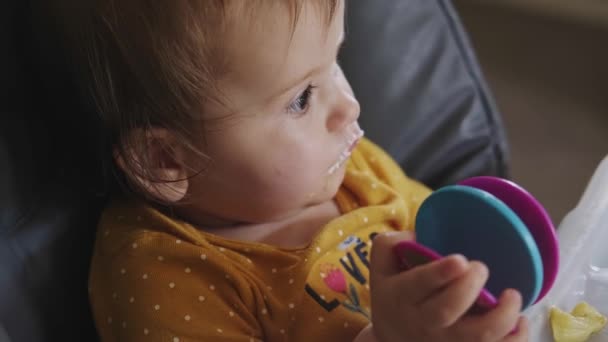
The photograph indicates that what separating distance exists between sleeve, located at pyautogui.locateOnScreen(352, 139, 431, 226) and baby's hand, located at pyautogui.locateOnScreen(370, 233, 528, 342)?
0.32m

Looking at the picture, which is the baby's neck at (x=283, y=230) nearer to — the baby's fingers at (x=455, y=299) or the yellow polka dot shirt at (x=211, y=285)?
the yellow polka dot shirt at (x=211, y=285)

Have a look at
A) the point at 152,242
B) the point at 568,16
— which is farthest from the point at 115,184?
the point at 568,16

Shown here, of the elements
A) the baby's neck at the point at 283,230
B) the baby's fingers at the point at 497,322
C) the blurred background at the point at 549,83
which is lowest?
the blurred background at the point at 549,83

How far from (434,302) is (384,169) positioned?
0.39 m

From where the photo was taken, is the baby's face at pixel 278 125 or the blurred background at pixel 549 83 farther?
the blurred background at pixel 549 83

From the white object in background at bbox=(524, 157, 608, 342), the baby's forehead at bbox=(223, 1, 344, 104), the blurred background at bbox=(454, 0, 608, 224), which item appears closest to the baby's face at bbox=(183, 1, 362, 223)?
the baby's forehead at bbox=(223, 1, 344, 104)

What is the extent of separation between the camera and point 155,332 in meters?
0.68

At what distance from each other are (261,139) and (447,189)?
0.21m

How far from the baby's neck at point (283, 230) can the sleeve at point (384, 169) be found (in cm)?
11

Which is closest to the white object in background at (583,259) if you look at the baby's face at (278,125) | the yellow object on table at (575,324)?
the yellow object on table at (575,324)

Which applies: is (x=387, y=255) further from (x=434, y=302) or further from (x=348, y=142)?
(x=348, y=142)

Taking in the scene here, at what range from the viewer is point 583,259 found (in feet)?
2.12

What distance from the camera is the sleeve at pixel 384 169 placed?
0.89 meters

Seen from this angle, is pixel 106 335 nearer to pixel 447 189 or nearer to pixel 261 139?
pixel 261 139
